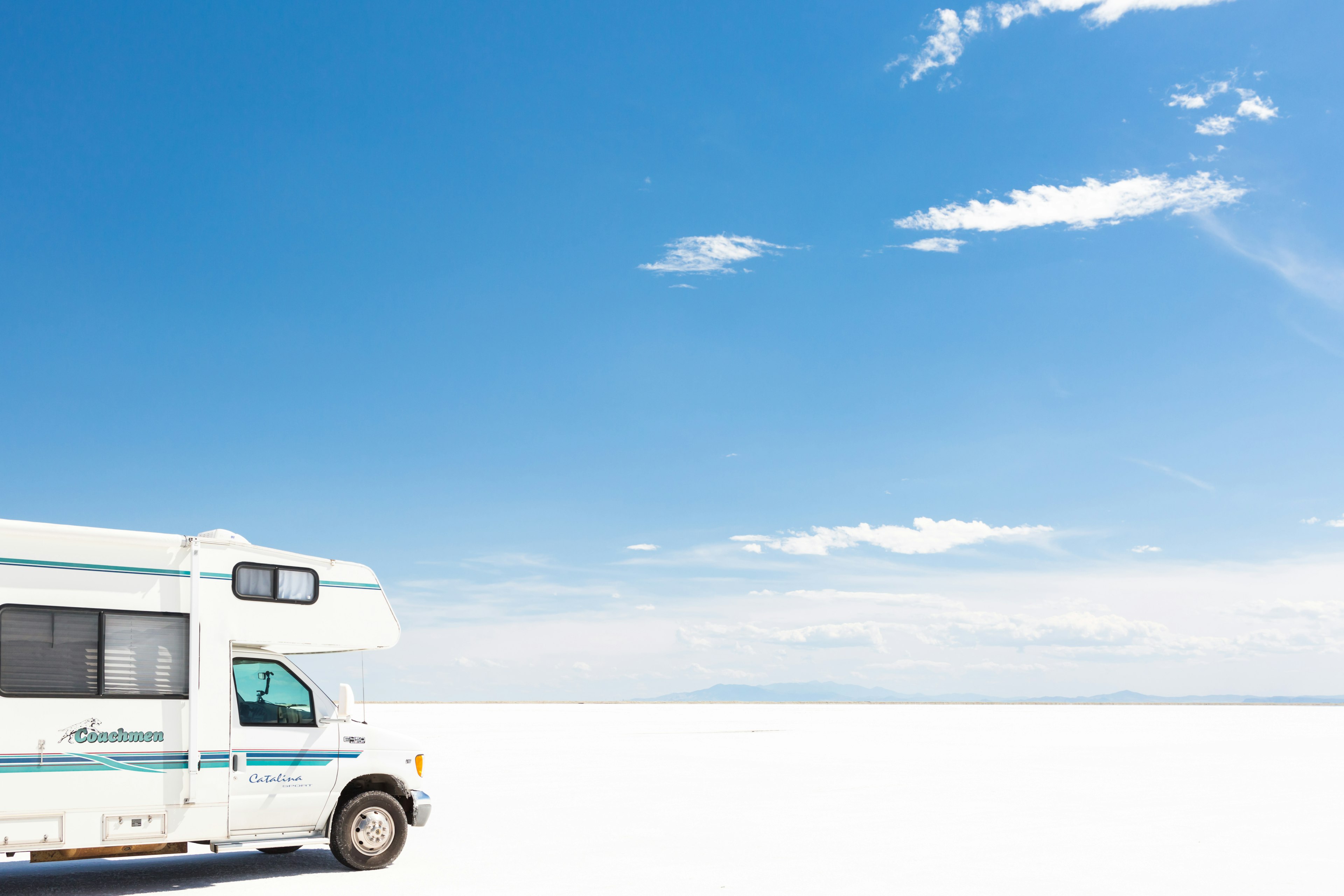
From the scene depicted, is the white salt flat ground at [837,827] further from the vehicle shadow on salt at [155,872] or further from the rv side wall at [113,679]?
the rv side wall at [113,679]

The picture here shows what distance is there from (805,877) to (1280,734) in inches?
1357

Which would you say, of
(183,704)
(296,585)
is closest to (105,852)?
(183,704)

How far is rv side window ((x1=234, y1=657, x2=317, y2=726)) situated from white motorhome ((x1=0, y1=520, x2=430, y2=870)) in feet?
0.05

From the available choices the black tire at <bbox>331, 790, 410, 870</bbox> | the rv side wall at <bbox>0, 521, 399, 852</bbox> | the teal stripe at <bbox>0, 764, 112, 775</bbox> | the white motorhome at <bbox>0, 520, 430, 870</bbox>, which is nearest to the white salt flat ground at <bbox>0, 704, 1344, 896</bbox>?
the black tire at <bbox>331, 790, 410, 870</bbox>

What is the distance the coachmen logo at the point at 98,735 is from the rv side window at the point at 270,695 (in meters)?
0.87

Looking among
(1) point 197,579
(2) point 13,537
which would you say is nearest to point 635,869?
(1) point 197,579

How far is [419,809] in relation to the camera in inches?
463

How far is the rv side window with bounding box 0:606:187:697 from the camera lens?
369 inches

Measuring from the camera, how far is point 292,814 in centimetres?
1084

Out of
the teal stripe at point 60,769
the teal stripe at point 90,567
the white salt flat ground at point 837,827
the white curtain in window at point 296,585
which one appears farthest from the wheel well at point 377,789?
the teal stripe at point 90,567

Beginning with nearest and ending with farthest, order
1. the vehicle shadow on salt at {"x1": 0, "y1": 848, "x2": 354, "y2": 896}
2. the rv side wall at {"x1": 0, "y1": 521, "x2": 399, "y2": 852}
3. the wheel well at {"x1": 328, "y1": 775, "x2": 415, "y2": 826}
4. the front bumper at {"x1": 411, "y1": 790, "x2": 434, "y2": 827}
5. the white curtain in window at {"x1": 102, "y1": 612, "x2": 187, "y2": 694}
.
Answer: the rv side wall at {"x1": 0, "y1": 521, "x2": 399, "y2": 852} < the white curtain in window at {"x1": 102, "y1": 612, "x2": 187, "y2": 694} < the vehicle shadow on salt at {"x1": 0, "y1": 848, "x2": 354, "y2": 896} < the wheel well at {"x1": 328, "y1": 775, "x2": 415, "y2": 826} < the front bumper at {"x1": 411, "y1": 790, "x2": 434, "y2": 827}

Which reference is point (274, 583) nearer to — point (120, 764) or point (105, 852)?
point (120, 764)

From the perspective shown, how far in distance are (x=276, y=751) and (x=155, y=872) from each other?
2370 millimetres

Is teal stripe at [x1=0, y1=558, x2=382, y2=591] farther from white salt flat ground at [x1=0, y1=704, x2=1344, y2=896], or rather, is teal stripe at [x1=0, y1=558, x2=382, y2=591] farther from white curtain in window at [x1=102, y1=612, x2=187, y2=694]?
white salt flat ground at [x1=0, y1=704, x2=1344, y2=896]
